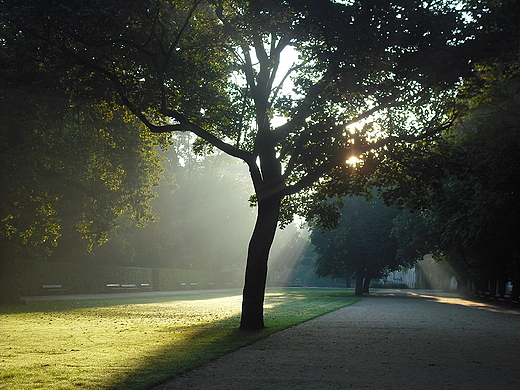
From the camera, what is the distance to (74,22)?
12.5 m

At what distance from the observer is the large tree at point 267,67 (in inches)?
483

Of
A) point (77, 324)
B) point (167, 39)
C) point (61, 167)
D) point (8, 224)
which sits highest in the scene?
point (167, 39)

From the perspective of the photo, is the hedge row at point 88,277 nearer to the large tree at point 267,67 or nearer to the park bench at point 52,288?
the park bench at point 52,288

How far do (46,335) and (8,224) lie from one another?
1259 cm

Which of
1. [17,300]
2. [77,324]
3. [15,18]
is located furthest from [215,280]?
[15,18]

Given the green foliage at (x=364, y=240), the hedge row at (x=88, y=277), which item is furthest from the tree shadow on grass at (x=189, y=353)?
the green foliage at (x=364, y=240)

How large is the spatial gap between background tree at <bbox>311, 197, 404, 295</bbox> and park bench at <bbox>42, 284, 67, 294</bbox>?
20619mm

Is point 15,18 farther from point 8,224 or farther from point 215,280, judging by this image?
point 215,280

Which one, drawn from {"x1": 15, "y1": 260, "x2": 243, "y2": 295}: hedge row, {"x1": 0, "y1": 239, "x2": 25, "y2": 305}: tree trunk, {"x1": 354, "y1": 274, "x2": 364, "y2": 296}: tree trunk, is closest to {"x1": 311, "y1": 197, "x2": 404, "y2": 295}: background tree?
{"x1": 354, "y1": 274, "x2": 364, "y2": 296}: tree trunk

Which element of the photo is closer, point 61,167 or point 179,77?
point 179,77

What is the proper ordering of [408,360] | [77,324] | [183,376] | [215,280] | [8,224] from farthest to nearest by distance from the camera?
[215,280] < [8,224] < [77,324] < [408,360] < [183,376]

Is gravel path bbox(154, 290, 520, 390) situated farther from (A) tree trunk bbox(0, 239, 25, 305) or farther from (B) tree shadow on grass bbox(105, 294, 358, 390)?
(A) tree trunk bbox(0, 239, 25, 305)

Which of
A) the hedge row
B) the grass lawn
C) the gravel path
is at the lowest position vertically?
the grass lawn

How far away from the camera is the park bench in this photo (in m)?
34.3
